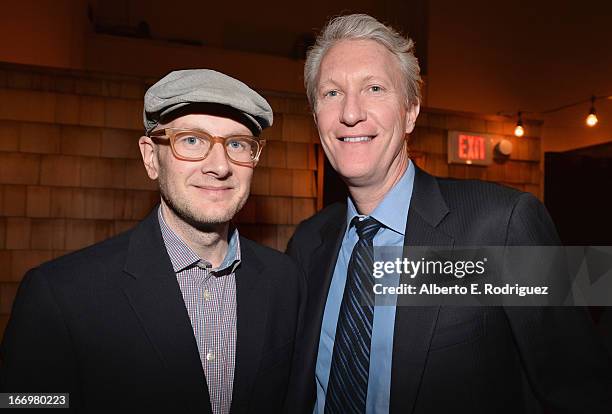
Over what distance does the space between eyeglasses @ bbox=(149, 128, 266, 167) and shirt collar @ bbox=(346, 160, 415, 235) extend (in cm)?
49

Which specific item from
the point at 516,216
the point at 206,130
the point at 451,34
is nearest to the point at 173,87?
the point at 206,130

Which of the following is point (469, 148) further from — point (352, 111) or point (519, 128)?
point (352, 111)

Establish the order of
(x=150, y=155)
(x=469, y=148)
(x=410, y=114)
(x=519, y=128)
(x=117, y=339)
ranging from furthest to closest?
(x=519, y=128), (x=469, y=148), (x=410, y=114), (x=150, y=155), (x=117, y=339)

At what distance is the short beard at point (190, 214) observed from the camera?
149 cm

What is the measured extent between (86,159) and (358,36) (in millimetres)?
2435

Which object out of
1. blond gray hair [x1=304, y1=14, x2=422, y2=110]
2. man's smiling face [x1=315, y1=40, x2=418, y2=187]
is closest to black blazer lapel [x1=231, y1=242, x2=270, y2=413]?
man's smiling face [x1=315, y1=40, x2=418, y2=187]

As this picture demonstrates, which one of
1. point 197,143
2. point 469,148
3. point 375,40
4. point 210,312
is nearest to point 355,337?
point 210,312

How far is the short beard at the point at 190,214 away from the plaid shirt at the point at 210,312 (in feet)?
0.24

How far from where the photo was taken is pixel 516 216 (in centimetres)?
149

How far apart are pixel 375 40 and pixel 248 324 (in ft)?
3.53

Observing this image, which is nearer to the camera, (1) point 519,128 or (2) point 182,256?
(2) point 182,256

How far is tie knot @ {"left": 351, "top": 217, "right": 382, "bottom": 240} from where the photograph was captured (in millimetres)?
1669

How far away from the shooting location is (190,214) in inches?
58.8

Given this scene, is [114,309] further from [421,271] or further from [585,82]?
[585,82]
